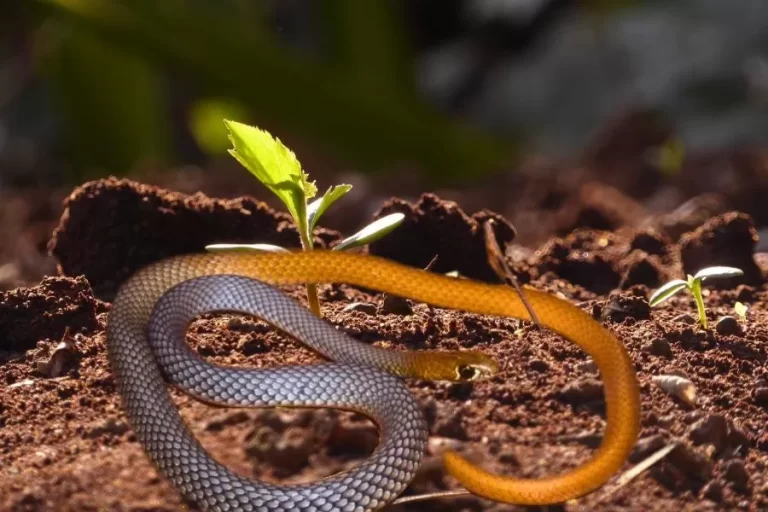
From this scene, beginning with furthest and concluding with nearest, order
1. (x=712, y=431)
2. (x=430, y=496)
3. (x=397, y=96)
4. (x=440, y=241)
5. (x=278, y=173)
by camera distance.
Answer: (x=397, y=96)
(x=440, y=241)
(x=278, y=173)
(x=712, y=431)
(x=430, y=496)

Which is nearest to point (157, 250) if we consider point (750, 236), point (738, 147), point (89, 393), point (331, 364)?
point (89, 393)

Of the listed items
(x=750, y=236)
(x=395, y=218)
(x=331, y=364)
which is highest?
(x=750, y=236)

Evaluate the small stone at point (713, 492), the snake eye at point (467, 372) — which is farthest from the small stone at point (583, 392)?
the small stone at point (713, 492)

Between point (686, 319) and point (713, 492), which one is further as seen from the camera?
point (686, 319)

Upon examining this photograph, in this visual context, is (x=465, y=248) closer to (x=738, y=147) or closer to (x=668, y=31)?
(x=738, y=147)

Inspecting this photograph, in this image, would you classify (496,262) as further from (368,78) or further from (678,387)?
(368,78)

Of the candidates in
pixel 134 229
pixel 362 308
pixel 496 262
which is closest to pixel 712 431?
pixel 496 262

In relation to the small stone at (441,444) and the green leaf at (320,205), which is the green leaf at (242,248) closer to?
the green leaf at (320,205)
